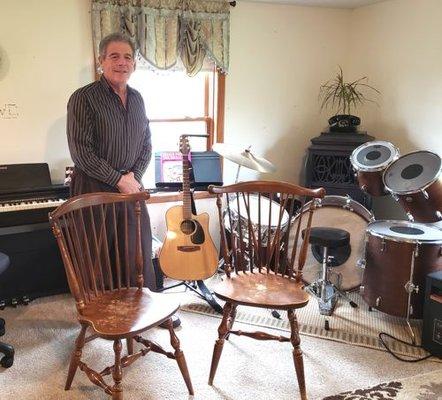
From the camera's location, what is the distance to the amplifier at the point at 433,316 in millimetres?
2449

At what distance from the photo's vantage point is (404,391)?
2.15 metres

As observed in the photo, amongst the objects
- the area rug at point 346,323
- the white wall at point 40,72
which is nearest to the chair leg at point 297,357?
the area rug at point 346,323

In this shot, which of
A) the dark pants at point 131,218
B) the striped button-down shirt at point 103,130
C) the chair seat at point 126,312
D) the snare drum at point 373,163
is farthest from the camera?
the snare drum at point 373,163

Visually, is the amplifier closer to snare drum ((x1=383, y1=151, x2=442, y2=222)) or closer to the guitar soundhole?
snare drum ((x1=383, y1=151, x2=442, y2=222))

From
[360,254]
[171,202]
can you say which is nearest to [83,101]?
[171,202]

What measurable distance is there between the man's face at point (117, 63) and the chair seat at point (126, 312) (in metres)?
1.13

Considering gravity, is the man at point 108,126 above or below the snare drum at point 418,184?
above

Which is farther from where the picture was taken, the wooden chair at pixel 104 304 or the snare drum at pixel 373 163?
the snare drum at pixel 373 163

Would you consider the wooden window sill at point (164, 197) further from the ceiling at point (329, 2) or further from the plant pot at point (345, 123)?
the ceiling at point (329, 2)

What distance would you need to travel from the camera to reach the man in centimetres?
238

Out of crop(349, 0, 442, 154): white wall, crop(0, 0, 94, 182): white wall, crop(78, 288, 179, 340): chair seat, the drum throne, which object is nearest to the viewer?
crop(78, 288, 179, 340): chair seat

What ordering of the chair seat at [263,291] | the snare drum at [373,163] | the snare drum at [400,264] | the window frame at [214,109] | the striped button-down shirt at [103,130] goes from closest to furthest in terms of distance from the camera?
the chair seat at [263,291] < the striped button-down shirt at [103,130] < the snare drum at [400,264] < the snare drum at [373,163] < the window frame at [214,109]

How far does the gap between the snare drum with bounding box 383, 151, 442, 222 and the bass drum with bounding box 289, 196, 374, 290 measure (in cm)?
39

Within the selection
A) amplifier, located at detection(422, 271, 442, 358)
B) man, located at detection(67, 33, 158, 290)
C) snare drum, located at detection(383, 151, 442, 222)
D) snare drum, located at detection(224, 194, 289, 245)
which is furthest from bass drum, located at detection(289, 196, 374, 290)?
man, located at detection(67, 33, 158, 290)
